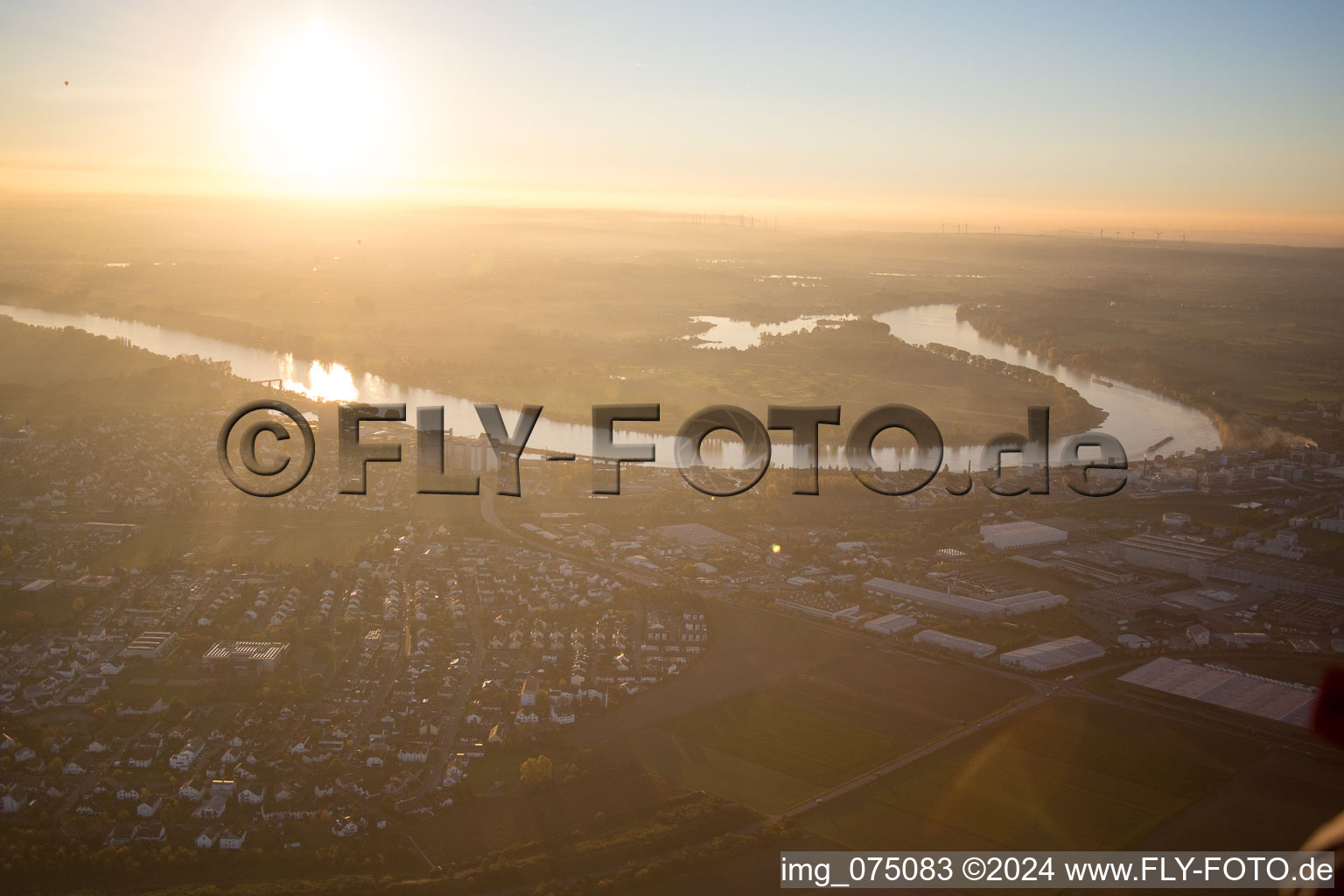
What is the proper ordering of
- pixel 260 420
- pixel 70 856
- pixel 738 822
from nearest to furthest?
pixel 70 856, pixel 738 822, pixel 260 420

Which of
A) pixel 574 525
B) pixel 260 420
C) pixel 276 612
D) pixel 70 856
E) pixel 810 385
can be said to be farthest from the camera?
pixel 810 385

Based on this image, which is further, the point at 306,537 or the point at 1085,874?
the point at 306,537

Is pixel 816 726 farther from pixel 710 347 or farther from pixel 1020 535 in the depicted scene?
pixel 710 347

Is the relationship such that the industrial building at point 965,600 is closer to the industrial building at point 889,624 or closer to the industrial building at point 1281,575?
the industrial building at point 889,624

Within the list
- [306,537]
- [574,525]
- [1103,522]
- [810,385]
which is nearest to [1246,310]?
[810,385]

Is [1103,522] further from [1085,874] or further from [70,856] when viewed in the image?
[70,856]

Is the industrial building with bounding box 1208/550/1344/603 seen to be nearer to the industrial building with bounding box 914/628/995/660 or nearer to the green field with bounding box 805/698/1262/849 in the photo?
the industrial building with bounding box 914/628/995/660

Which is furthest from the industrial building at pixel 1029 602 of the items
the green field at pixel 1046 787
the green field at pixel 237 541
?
the green field at pixel 237 541

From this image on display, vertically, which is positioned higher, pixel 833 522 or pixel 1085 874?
pixel 833 522

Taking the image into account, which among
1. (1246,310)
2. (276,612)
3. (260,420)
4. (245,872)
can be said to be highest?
(1246,310)
